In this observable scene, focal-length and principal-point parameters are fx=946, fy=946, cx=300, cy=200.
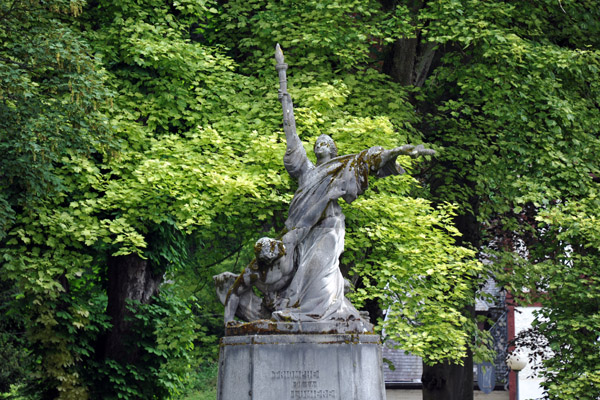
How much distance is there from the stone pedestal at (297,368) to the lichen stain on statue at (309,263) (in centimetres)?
17

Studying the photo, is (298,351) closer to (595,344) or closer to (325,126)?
(325,126)

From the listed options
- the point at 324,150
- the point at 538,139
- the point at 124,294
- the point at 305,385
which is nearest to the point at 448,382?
the point at 538,139

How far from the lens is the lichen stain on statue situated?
9.92 m

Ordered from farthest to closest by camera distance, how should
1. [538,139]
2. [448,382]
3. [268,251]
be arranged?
[448,382] → [538,139] → [268,251]

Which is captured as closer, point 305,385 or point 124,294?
point 305,385

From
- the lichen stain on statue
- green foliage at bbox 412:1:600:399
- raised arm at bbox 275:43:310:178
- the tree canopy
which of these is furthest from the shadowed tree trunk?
raised arm at bbox 275:43:310:178

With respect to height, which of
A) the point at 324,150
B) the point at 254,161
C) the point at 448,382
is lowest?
the point at 448,382

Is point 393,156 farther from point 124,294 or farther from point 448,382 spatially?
point 448,382

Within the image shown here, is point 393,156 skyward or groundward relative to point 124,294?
skyward

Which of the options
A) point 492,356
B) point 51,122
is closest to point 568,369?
point 492,356

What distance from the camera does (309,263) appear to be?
33.6 ft

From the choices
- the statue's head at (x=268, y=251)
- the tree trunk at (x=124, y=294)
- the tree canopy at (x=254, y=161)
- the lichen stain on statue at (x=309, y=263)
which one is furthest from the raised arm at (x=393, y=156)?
the tree trunk at (x=124, y=294)

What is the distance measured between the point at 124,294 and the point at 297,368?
327 inches

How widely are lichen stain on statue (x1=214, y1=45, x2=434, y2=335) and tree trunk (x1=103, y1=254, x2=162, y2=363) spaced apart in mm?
6469
